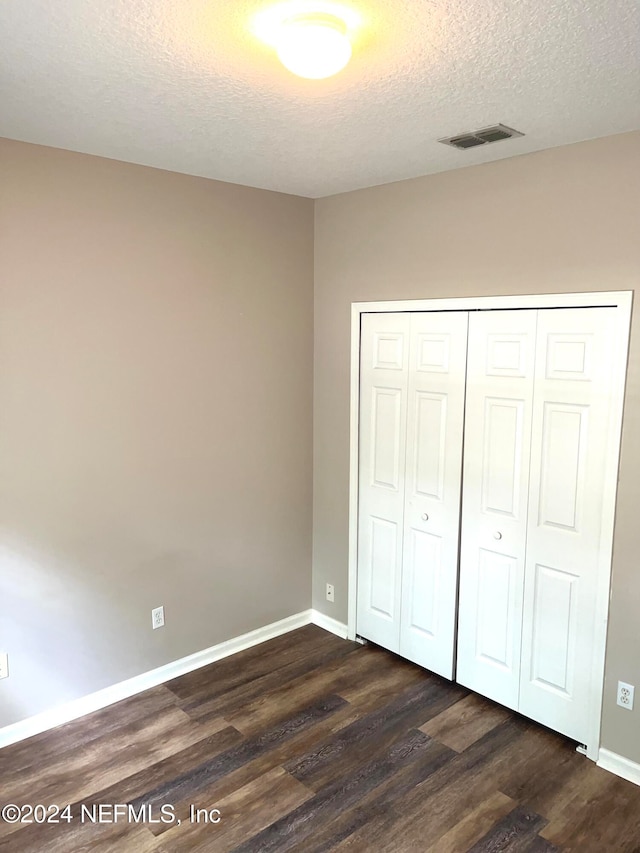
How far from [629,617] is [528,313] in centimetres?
134

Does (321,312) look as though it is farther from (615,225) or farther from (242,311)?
(615,225)

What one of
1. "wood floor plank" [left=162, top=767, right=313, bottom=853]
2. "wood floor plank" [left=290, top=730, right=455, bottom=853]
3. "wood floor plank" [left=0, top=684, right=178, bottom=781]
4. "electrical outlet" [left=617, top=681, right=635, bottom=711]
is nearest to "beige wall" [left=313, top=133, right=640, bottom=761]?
"electrical outlet" [left=617, top=681, right=635, bottom=711]

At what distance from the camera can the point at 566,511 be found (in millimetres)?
2756

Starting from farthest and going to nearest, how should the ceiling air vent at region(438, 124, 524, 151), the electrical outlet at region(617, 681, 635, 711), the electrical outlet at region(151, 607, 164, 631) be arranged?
the electrical outlet at region(151, 607, 164, 631) → the electrical outlet at region(617, 681, 635, 711) → the ceiling air vent at region(438, 124, 524, 151)

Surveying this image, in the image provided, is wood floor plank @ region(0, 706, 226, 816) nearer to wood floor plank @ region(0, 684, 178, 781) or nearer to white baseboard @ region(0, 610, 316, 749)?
wood floor plank @ region(0, 684, 178, 781)

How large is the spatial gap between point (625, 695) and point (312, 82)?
2605mm

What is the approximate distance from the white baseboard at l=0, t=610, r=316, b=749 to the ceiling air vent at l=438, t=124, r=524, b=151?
272 cm

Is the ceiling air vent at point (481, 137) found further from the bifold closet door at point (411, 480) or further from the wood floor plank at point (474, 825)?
the wood floor plank at point (474, 825)

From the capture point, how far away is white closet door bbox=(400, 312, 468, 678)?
3.13 metres

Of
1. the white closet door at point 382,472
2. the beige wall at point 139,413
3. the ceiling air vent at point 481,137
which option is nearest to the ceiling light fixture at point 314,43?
the ceiling air vent at point 481,137

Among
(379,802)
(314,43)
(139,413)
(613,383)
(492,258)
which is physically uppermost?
(314,43)

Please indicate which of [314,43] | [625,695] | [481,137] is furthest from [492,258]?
[625,695]

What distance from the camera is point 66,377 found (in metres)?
2.82

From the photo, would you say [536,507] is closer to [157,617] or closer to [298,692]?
[298,692]
